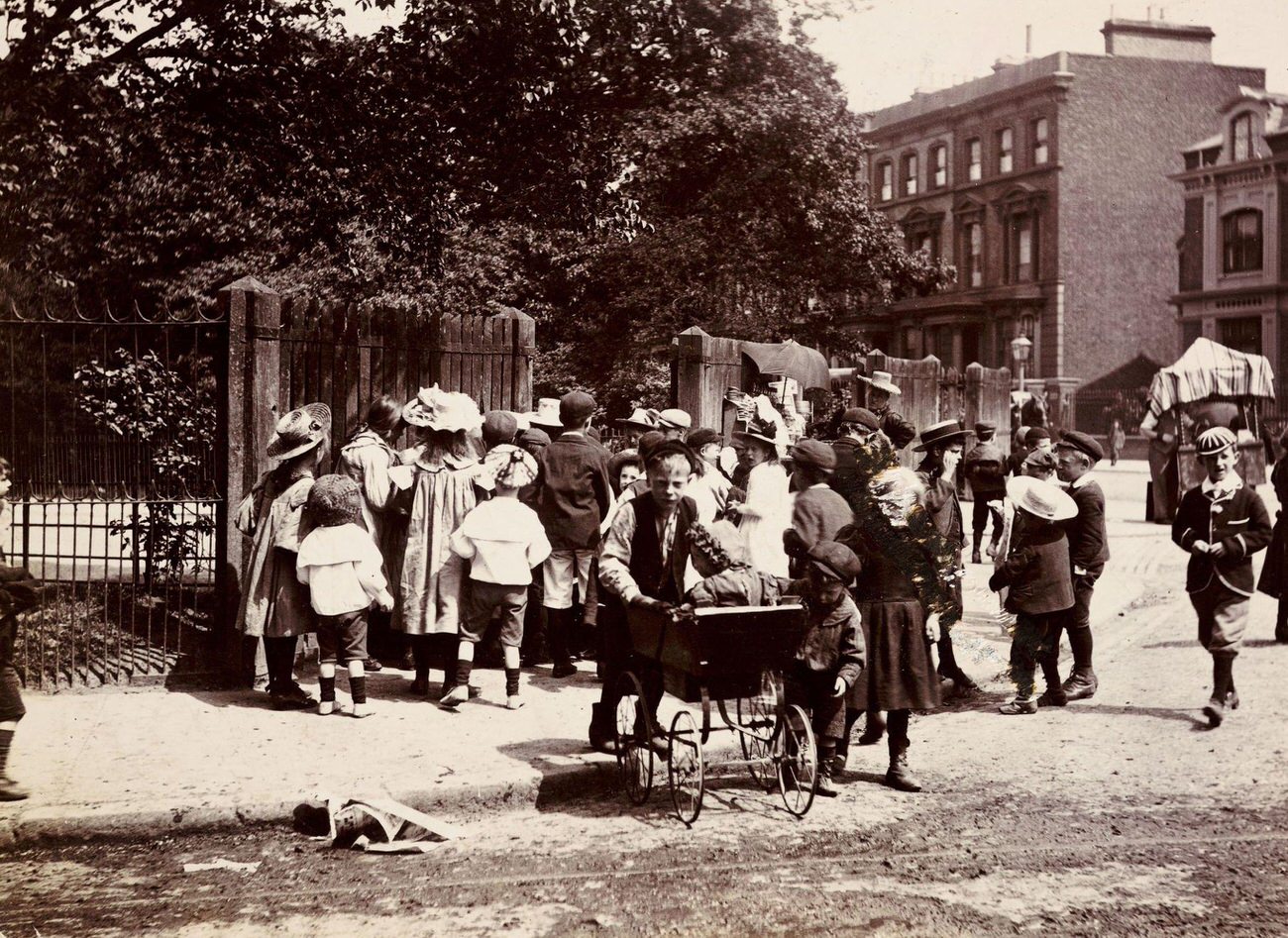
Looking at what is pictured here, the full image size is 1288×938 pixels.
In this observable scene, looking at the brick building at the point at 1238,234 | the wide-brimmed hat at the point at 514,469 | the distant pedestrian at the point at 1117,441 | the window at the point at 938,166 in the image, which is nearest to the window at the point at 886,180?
the window at the point at 938,166

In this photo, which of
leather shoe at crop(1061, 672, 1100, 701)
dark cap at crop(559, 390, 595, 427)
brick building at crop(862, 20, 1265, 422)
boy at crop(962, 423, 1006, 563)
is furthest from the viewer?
brick building at crop(862, 20, 1265, 422)

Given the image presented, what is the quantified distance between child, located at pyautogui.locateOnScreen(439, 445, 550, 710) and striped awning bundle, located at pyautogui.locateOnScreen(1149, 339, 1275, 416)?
14523 millimetres

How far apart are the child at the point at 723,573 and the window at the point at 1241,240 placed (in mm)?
32337

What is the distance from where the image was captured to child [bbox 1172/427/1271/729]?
7.21m

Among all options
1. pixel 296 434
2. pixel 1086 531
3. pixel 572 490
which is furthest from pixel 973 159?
pixel 296 434

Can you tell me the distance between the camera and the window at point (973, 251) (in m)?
43.7

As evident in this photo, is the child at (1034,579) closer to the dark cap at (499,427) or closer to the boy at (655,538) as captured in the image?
the boy at (655,538)

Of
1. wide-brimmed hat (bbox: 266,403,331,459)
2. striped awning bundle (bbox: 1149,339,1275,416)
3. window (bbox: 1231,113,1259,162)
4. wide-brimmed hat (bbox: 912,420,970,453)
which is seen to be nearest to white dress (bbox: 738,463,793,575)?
wide-brimmed hat (bbox: 912,420,970,453)

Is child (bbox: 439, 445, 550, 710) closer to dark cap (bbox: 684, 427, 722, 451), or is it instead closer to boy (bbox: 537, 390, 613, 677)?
boy (bbox: 537, 390, 613, 677)

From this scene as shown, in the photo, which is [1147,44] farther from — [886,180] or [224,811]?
[886,180]

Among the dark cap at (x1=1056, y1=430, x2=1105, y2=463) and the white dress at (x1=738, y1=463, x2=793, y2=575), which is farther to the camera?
the dark cap at (x1=1056, y1=430, x2=1105, y2=463)

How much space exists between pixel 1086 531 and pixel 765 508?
7.34 feet

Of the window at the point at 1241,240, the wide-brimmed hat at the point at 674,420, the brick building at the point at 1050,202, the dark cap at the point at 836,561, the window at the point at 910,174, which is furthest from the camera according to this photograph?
the window at the point at 910,174

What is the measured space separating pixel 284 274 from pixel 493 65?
3868 millimetres
